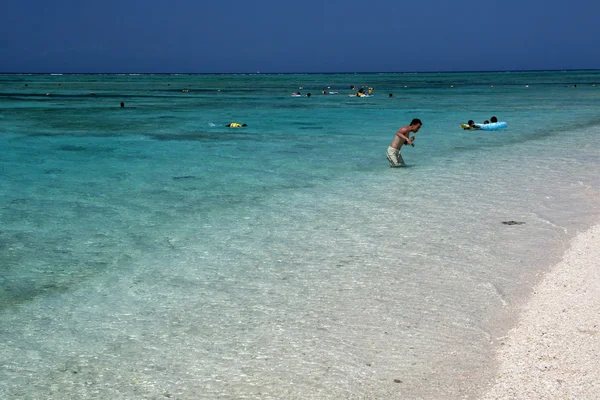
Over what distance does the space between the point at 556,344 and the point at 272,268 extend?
3765 millimetres

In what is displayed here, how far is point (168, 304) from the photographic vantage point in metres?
7.20

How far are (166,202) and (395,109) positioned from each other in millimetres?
31247

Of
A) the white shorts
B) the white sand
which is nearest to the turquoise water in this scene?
the white sand

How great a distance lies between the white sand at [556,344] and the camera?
4918 millimetres

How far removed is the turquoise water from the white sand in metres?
0.20

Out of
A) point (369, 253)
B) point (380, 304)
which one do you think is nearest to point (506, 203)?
point (369, 253)

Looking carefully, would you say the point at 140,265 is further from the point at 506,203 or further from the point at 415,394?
the point at 506,203

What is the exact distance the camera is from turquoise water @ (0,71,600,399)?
218 inches

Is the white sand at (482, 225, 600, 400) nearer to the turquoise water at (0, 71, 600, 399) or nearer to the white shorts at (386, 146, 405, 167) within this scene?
the turquoise water at (0, 71, 600, 399)

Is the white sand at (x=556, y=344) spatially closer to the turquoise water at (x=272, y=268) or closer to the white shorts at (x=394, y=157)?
the turquoise water at (x=272, y=268)

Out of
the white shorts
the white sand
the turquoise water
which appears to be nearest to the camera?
the white sand

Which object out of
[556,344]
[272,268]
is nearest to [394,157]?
[272,268]

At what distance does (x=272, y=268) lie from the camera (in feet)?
28.0

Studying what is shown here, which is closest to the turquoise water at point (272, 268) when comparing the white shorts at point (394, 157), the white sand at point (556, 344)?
the white sand at point (556, 344)
